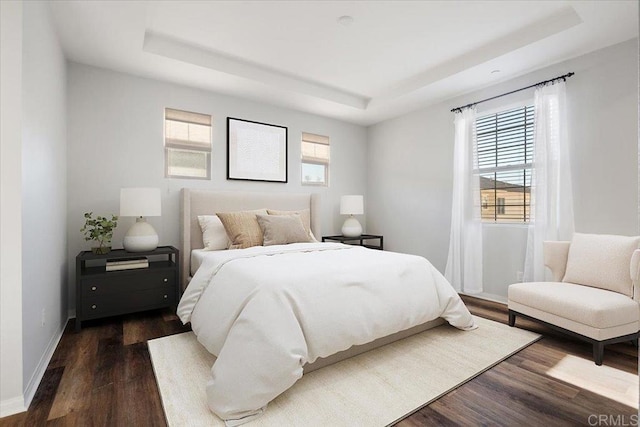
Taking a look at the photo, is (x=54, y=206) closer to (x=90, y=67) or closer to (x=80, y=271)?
(x=80, y=271)

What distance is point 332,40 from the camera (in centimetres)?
299

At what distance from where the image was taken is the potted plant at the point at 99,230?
299cm

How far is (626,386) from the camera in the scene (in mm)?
1852

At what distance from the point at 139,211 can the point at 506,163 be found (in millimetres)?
3971

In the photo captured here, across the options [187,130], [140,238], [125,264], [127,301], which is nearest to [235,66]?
[187,130]

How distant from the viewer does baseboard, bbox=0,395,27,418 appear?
1573 millimetres

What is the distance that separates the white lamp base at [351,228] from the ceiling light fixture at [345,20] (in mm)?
2754

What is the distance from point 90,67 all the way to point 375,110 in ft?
11.3

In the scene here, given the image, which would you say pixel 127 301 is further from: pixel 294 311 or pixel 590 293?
pixel 590 293

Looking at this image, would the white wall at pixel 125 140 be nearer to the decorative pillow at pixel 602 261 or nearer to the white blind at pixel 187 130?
the white blind at pixel 187 130

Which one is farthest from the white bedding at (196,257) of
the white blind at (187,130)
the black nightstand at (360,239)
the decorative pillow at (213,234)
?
the black nightstand at (360,239)

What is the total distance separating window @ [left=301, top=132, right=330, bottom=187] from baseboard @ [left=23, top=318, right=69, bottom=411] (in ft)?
10.8

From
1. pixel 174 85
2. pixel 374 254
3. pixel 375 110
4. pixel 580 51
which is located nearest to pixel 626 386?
pixel 374 254

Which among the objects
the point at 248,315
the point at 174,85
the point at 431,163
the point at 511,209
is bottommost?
the point at 248,315
